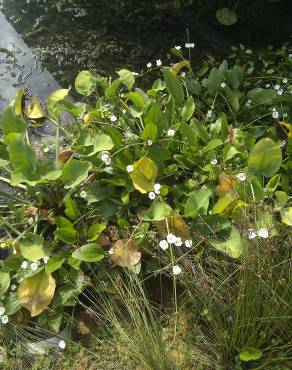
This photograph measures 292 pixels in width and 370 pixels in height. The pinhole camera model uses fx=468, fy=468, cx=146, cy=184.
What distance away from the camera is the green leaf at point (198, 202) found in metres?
1.74

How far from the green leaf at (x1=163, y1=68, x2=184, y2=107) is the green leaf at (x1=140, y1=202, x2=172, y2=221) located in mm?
556

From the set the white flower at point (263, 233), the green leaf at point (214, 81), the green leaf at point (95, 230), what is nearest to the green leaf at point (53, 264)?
the green leaf at point (95, 230)

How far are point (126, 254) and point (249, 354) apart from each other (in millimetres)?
547

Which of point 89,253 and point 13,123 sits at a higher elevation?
point 13,123

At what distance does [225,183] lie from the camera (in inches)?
71.4

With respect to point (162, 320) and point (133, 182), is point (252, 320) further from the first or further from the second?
point (133, 182)

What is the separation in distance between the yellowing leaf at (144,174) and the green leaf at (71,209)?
10.8 inches

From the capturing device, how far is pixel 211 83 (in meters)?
2.21

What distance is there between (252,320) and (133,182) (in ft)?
2.17

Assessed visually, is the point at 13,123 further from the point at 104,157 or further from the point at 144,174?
the point at 144,174

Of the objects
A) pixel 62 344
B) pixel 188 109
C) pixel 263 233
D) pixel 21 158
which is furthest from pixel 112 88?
pixel 62 344

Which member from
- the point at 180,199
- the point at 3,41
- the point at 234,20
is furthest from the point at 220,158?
the point at 3,41

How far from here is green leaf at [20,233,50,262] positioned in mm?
1775

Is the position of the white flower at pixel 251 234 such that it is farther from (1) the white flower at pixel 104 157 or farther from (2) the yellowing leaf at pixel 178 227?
(1) the white flower at pixel 104 157
